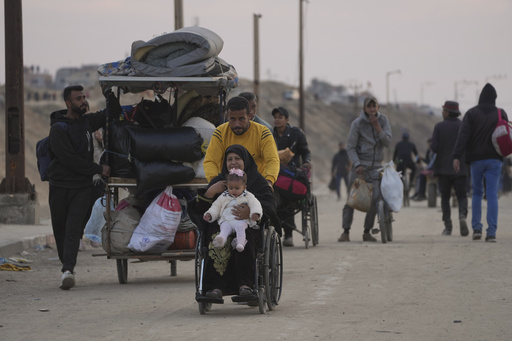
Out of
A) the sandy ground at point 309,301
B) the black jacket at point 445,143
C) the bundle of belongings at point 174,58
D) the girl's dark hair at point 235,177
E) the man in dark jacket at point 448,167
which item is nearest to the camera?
the sandy ground at point 309,301

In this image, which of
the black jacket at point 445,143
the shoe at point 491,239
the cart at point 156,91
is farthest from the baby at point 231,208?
the black jacket at point 445,143

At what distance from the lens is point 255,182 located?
8609mm

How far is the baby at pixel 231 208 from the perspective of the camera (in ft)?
26.9

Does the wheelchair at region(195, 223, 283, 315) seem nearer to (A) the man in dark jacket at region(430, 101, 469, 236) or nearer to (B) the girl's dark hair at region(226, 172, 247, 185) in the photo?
(B) the girl's dark hair at region(226, 172, 247, 185)

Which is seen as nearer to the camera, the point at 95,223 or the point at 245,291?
the point at 245,291

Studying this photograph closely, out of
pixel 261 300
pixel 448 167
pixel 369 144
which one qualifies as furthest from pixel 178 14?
pixel 261 300

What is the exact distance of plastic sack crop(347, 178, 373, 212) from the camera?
15.9 metres

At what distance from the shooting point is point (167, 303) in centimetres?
927

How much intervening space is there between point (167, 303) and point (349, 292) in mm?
1768

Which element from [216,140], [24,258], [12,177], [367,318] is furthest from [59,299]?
[12,177]

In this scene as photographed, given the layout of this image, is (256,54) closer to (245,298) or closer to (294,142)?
(294,142)

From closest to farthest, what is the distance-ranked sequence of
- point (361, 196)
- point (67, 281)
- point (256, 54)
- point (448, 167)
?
1. point (67, 281)
2. point (361, 196)
3. point (448, 167)
4. point (256, 54)

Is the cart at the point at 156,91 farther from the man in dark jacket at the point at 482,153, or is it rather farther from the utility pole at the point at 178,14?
the utility pole at the point at 178,14

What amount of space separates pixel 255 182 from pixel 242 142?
504 millimetres
